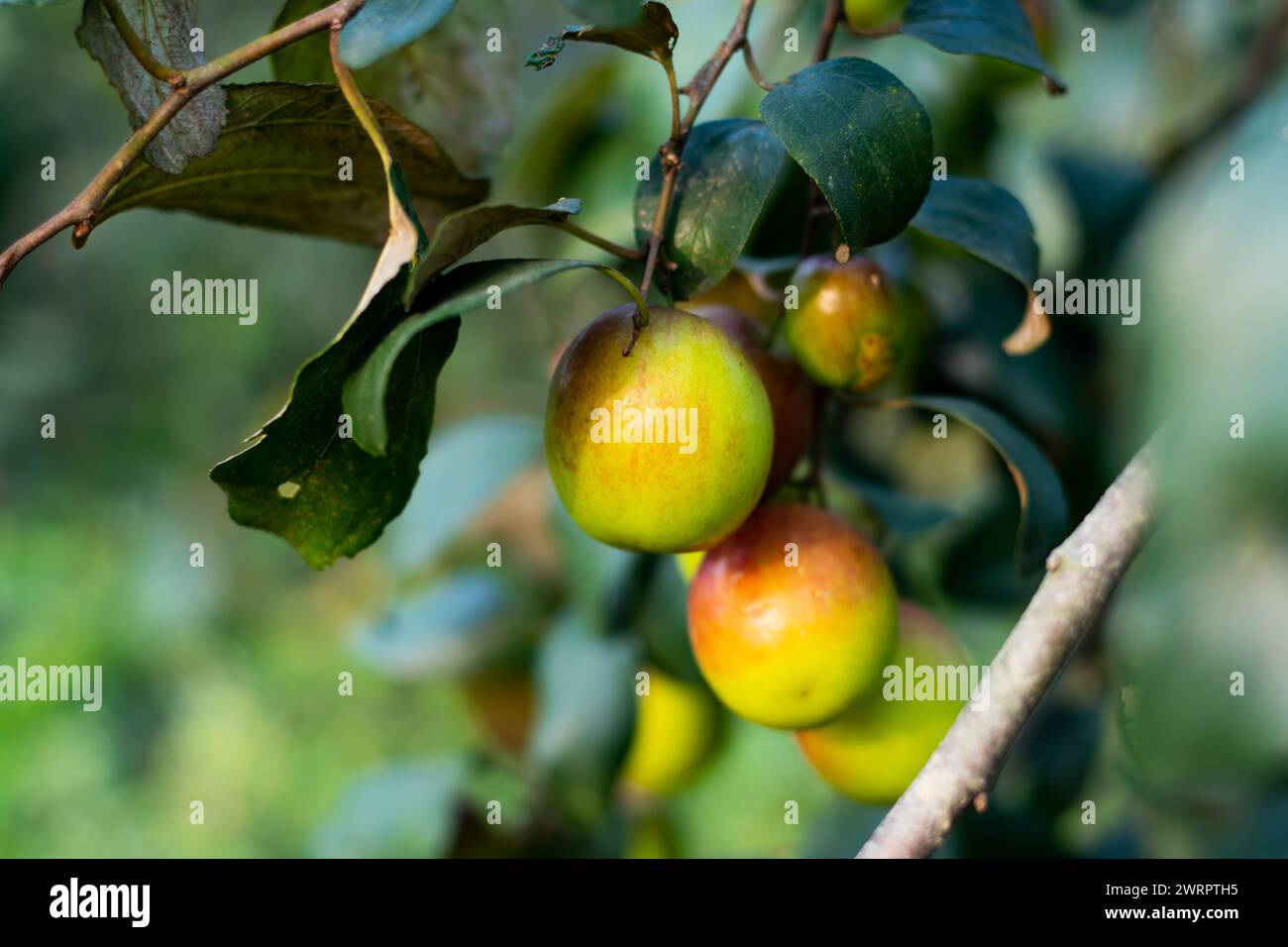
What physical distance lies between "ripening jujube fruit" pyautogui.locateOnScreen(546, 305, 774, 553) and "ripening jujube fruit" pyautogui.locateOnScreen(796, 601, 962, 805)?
17 centimetres

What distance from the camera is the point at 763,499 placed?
1.87ft

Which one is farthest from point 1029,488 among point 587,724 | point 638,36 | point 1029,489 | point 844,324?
point 587,724

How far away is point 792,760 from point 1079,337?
2.53 ft

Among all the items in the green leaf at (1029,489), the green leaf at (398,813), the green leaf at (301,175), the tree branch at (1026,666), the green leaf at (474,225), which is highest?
the green leaf at (301,175)

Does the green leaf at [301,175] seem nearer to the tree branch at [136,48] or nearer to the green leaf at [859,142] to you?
the tree branch at [136,48]

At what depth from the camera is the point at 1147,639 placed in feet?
0.89

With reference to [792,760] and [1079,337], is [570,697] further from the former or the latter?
[792,760]

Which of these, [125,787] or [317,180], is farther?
[125,787]

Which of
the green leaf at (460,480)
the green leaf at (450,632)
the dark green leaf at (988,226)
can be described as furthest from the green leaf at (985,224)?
the green leaf at (450,632)

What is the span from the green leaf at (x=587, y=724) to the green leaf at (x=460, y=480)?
144 millimetres

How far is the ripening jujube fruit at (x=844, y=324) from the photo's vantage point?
522 mm

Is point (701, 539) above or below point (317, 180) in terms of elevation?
below

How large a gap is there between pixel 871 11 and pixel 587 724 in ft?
1.75
